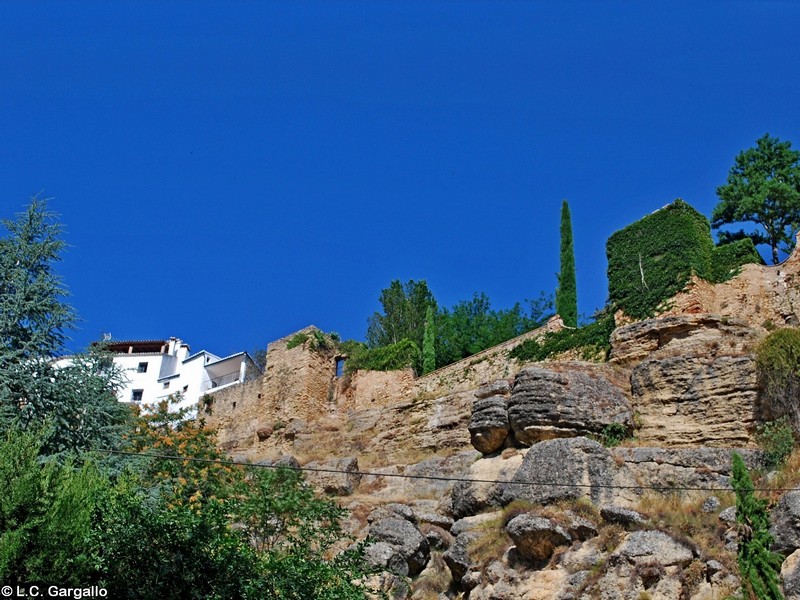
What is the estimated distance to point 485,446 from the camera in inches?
845

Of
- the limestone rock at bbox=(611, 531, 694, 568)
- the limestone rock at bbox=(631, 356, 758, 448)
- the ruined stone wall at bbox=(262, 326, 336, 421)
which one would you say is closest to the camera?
the limestone rock at bbox=(611, 531, 694, 568)

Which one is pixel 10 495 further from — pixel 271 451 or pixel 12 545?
pixel 271 451

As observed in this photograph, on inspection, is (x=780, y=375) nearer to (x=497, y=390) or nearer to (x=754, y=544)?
(x=754, y=544)

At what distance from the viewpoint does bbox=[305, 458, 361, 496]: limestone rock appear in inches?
923

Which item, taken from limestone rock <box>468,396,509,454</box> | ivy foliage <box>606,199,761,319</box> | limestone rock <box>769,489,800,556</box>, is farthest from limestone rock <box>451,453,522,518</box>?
ivy foliage <box>606,199,761,319</box>

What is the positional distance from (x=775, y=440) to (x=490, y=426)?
6.34m

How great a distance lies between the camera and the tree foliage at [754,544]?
540 inches

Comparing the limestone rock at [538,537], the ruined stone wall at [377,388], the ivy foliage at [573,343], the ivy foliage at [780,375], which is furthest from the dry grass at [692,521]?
the ruined stone wall at [377,388]

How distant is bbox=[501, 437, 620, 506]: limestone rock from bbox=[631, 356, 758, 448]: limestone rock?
2074mm

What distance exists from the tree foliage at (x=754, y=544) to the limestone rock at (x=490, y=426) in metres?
6.82

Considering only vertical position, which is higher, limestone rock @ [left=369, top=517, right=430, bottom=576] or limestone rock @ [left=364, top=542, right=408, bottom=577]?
limestone rock @ [left=369, top=517, right=430, bottom=576]

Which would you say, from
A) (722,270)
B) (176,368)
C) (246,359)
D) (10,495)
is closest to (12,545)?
(10,495)

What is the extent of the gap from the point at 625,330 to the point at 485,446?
515 centimetres

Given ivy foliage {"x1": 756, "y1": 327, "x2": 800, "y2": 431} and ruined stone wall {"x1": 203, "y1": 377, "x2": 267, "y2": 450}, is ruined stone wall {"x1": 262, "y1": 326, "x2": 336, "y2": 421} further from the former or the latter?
ivy foliage {"x1": 756, "y1": 327, "x2": 800, "y2": 431}
